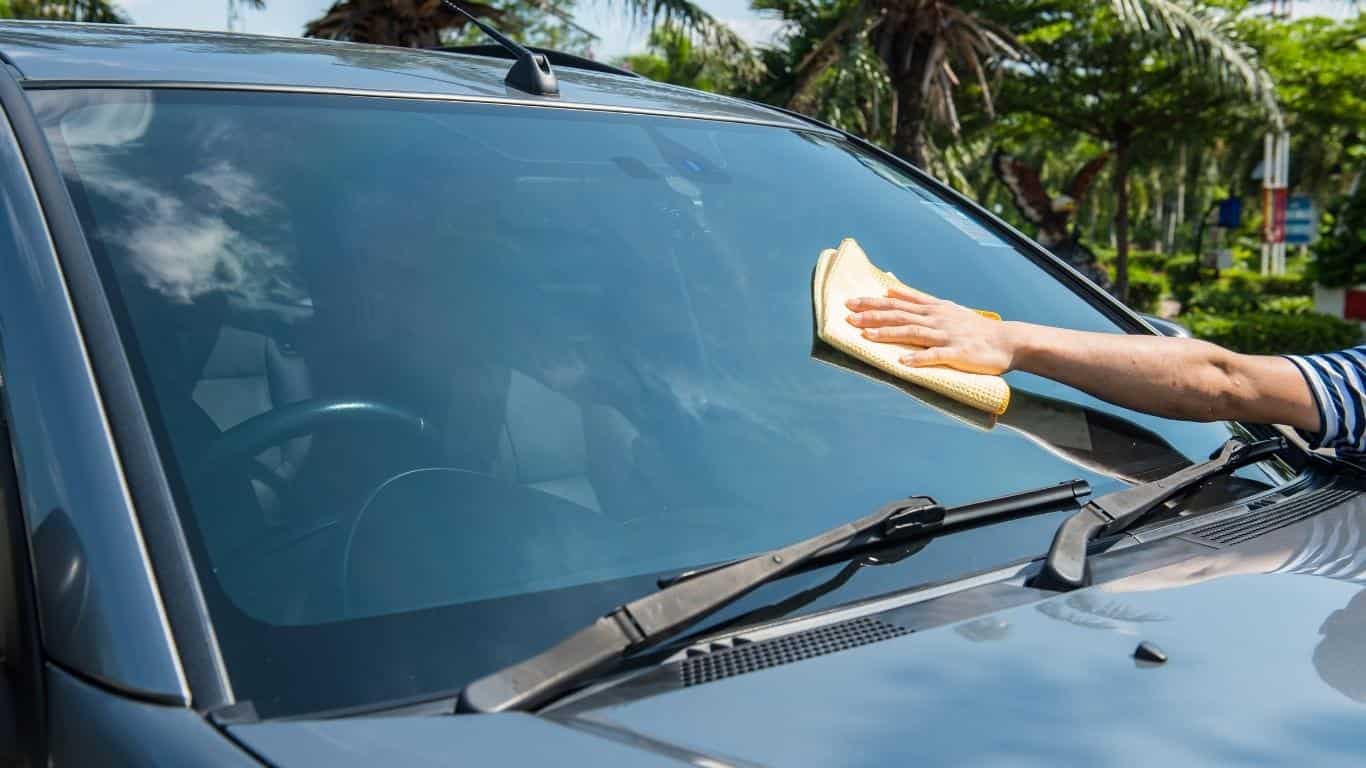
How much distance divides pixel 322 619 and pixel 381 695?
12cm

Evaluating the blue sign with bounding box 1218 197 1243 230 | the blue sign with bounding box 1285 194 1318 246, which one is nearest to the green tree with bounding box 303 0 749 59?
the blue sign with bounding box 1285 194 1318 246

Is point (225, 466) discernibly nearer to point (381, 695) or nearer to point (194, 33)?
point (381, 695)

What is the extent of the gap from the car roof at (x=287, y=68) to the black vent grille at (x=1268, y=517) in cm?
106

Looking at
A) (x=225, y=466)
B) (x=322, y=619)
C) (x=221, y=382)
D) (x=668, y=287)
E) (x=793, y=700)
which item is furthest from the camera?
(x=668, y=287)

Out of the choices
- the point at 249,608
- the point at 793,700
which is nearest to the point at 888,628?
the point at 793,700

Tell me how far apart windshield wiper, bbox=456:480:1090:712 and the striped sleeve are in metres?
0.61

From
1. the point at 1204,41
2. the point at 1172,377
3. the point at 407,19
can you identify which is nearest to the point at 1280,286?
the point at 1204,41

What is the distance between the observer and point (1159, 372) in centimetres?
203

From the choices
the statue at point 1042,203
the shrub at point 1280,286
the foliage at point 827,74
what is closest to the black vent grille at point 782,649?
the foliage at point 827,74

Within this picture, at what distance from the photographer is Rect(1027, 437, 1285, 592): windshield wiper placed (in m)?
1.53

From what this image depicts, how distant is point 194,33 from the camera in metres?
2.20

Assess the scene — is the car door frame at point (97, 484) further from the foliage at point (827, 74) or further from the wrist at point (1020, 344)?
the foliage at point (827, 74)

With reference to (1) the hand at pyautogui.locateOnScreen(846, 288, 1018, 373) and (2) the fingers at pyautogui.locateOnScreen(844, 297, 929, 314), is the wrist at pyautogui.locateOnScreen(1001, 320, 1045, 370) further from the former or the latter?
(2) the fingers at pyautogui.locateOnScreen(844, 297, 929, 314)

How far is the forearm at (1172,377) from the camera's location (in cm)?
203
